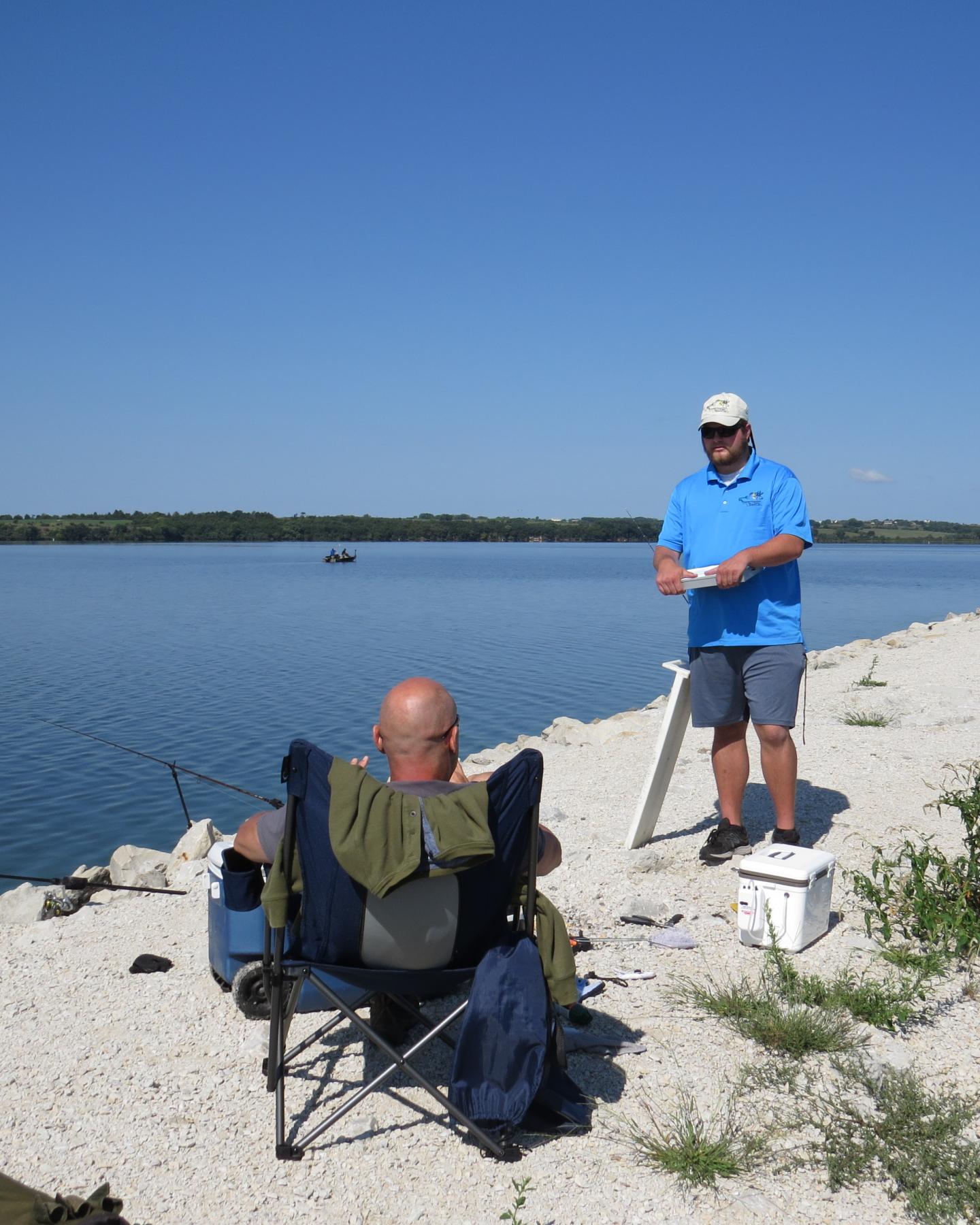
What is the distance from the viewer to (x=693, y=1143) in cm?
294

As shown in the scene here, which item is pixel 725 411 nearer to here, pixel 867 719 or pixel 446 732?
pixel 446 732

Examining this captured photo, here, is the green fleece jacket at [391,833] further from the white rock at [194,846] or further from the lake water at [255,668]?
the lake water at [255,668]

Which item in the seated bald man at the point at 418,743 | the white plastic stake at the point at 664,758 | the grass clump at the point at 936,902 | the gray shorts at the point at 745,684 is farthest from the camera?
the white plastic stake at the point at 664,758

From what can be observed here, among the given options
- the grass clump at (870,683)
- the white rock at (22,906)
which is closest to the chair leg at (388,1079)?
the white rock at (22,906)

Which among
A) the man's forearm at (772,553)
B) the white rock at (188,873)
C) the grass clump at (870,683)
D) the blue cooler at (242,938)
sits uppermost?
the man's forearm at (772,553)

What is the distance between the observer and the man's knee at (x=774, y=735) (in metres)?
5.20

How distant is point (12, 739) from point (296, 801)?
40.0 ft

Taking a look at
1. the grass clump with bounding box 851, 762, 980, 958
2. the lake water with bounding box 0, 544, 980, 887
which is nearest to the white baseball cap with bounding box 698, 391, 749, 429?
the grass clump with bounding box 851, 762, 980, 958

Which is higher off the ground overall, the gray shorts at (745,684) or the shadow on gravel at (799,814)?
the gray shorts at (745,684)

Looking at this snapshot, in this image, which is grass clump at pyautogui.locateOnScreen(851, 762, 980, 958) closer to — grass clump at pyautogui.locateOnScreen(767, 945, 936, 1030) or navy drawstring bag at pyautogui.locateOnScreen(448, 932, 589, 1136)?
grass clump at pyautogui.locateOnScreen(767, 945, 936, 1030)

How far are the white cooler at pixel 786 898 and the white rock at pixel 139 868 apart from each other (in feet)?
14.4

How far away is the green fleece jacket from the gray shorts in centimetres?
265

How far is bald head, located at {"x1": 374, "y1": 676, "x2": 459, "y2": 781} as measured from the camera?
322 centimetres

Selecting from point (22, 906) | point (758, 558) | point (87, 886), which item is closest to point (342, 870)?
point (758, 558)
